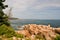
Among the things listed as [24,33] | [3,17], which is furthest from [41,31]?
[3,17]

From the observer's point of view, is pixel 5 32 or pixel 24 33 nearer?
pixel 5 32

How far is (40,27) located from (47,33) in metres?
2.22

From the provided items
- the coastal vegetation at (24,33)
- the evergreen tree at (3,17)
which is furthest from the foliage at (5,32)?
the evergreen tree at (3,17)

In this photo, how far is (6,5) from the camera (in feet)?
65.4

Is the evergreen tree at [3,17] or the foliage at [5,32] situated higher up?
the evergreen tree at [3,17]

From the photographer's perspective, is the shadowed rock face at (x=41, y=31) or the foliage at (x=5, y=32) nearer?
the foliage at (x=5, y=32)

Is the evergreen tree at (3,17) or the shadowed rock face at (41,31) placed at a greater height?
the evergreen tree at (3,17)

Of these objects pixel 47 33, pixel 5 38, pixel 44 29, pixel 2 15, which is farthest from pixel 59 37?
pixel 2 15

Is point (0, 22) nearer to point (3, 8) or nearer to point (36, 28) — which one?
point (3, 8)

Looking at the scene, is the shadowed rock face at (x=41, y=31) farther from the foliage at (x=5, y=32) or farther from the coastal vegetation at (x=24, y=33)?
the foliage at (x=5, y=32)

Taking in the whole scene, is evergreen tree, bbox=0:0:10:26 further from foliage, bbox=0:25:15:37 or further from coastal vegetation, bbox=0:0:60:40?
foliage, bbox=0:25:15:37

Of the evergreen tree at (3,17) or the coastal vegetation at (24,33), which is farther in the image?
the evergreen tree at (3,17)

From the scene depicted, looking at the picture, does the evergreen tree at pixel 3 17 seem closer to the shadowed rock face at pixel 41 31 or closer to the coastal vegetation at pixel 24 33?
the coastal vegetation at pixel 24 33

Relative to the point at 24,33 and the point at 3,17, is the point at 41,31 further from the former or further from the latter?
the point at 3,17
